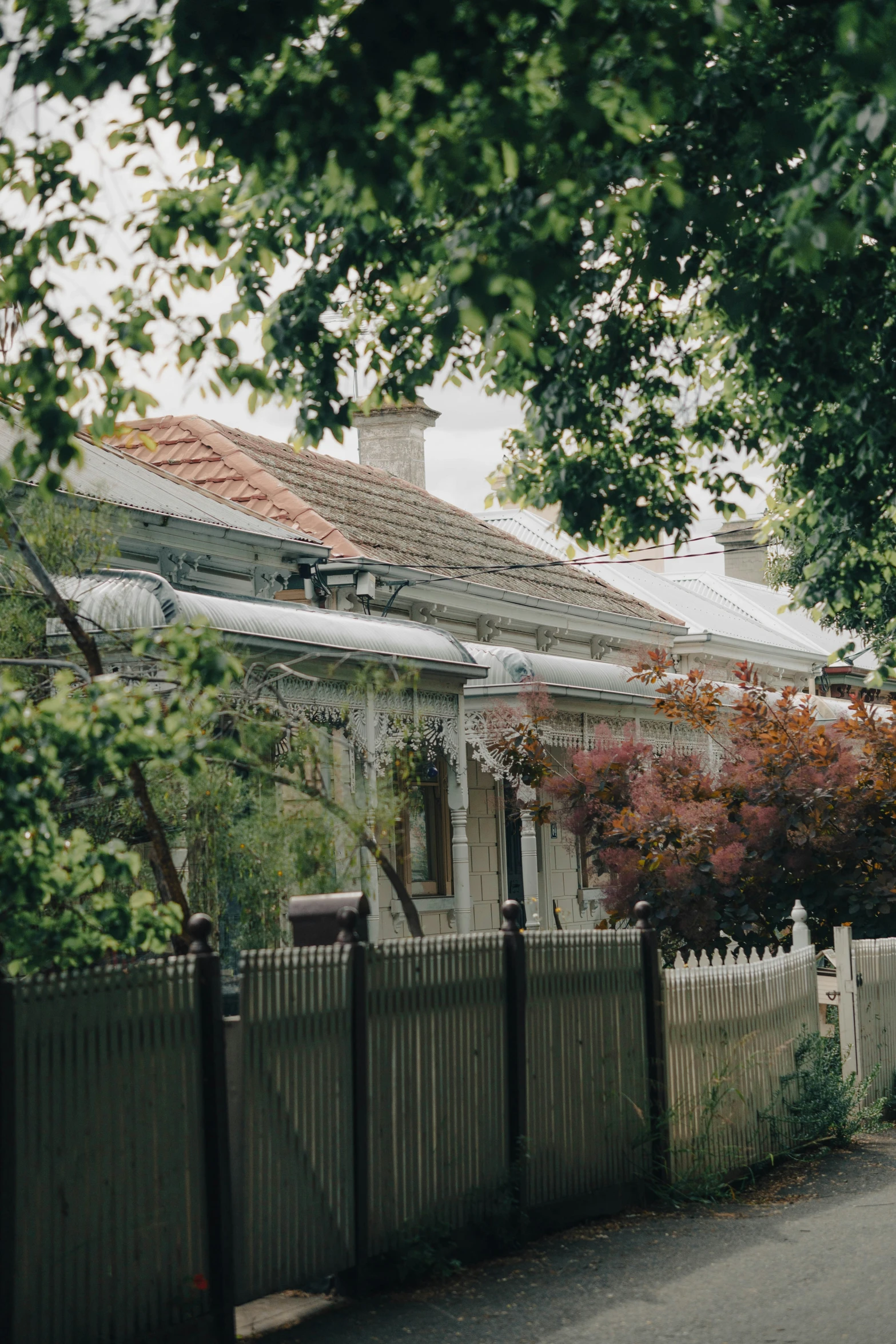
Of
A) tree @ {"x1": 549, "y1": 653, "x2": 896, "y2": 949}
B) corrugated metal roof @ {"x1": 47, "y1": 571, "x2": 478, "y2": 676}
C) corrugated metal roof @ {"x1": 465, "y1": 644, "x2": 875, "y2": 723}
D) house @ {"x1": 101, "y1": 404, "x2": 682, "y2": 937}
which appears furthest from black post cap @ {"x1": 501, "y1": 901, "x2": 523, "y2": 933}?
corrugated metal roof @ {"x1": 465, "y1": 644, "x2": 875, "y2": 723}

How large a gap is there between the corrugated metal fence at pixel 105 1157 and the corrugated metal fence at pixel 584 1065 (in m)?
2.44

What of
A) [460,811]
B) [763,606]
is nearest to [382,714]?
[460,811]

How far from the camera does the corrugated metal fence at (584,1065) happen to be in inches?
317

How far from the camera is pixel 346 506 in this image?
20.8 m

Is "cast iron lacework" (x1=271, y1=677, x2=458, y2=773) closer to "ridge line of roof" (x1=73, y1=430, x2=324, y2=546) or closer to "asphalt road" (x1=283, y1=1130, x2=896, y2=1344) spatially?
"ridge line of roof" (x1=73, y1=430, x2=324, y2=546)

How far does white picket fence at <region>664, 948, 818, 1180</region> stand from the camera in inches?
358

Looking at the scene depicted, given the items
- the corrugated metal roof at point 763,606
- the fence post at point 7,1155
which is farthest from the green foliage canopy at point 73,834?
the corrugated metal roof at point 763,606

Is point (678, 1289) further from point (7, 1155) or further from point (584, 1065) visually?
point (7, 1155)

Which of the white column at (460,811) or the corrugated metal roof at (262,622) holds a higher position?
the corrugated metal roof at (262,622)

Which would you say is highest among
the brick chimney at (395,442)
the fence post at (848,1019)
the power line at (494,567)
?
the brick chimney at (395,442)

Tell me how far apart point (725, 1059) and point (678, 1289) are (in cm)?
264

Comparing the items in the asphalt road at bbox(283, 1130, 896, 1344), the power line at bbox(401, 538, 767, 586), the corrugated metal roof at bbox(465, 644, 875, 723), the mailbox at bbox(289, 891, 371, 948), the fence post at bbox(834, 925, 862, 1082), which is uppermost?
the power line at bbox(401, 538, 767, 586)

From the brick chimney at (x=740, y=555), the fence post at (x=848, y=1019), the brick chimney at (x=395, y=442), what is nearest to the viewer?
the fence post at (x=848, y=1019)

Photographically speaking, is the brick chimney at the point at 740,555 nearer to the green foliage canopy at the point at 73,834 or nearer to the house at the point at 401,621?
the house at the point at 401,621
